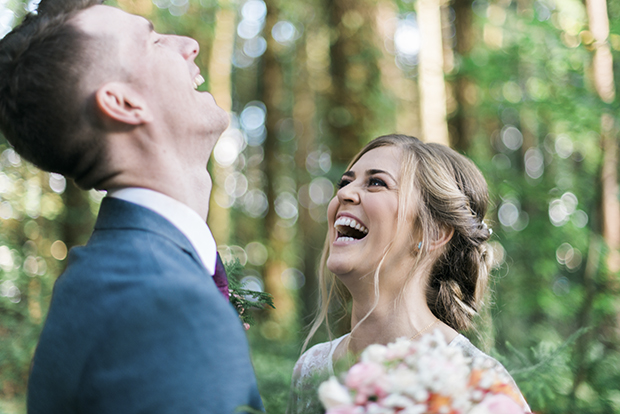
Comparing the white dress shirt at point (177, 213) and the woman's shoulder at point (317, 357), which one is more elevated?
the white dress shirt at point (177, 213)

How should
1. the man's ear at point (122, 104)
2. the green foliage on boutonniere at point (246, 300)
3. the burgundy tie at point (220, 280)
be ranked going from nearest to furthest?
the man's ear at point (122, 104), the burgundy tie at point (220, 280), the green foliage on boutonniere at point (246, 300)

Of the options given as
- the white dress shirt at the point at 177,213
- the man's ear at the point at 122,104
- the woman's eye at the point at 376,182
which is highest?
the man's ear at the point at 122,104

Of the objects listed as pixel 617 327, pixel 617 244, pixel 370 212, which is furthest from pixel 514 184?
pixel 370 212

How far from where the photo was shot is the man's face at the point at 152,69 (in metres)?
1.63

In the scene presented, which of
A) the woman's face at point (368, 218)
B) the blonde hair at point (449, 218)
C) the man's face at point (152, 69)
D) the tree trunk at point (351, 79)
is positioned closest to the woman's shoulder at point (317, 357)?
the blonde hair at point (449, 218)

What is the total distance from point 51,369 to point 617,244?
5102 millimetres

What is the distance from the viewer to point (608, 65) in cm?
460

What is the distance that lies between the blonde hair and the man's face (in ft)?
3.92

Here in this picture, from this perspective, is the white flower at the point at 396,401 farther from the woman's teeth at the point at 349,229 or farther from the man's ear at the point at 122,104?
the woman's teeth at the point at 349,229

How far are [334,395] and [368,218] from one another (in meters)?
1.39

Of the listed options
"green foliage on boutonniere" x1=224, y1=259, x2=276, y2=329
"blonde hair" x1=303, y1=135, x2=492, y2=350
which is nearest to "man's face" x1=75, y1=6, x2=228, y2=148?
"green foliage on boutonniere" x1=224, y1=259, x2=276, y2=329

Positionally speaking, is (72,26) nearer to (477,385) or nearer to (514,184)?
(477,385)

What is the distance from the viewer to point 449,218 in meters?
2.54

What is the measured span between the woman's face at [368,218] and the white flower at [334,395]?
1.23 metres
